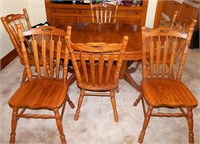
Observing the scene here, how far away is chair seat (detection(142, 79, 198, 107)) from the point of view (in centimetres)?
148

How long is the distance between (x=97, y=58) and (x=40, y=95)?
0.60 meters

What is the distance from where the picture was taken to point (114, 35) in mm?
2092

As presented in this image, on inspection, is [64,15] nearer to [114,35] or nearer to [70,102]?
[114,35]

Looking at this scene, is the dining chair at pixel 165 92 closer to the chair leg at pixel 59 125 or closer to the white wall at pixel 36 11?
the chair leg at pixel 59 125

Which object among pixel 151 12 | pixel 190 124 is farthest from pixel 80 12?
pixel 190 124

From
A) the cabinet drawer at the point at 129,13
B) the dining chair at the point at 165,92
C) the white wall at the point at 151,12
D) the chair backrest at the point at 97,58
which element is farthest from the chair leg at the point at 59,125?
the white wall at the point at 151,12

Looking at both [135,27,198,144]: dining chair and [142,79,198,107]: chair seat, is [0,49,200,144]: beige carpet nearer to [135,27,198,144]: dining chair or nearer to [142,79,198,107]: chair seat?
[135,27,198,144]: dining chair

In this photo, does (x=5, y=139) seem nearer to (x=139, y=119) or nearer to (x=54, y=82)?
(x=54, y=82)

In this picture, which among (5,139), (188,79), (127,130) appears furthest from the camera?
(188,79)

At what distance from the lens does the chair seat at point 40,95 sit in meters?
1.44

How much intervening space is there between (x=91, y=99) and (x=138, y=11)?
6.83 feet

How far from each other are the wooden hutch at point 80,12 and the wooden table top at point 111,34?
1087 millimetres

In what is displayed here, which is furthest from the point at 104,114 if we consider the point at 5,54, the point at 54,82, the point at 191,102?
the point at 5,54

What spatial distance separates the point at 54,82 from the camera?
171 cm
